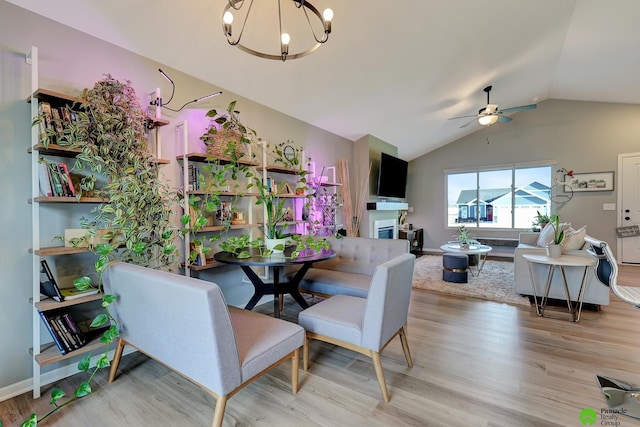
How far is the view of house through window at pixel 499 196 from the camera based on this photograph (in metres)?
6.41

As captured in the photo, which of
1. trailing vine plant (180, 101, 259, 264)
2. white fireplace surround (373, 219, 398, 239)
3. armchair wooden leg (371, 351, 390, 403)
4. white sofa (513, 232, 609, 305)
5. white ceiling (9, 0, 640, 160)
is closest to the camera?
armchair wooden leg (371, 351, 390, 403)

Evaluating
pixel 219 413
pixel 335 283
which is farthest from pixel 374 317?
pixel 335 283

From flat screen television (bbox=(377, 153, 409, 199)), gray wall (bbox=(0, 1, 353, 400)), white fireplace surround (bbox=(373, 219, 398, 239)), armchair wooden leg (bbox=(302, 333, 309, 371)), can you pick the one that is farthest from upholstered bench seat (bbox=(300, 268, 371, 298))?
flat screen television (bbox=(377, 153, 409, 199))

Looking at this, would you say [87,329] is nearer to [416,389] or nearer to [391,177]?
[416,389]

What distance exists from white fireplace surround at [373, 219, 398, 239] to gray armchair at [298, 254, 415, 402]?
11.5ft

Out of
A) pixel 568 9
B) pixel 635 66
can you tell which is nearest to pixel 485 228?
pixel 635 66

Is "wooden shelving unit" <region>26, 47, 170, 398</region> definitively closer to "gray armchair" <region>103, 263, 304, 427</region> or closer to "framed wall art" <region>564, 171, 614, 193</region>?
"gray armchair" <region>103, 263, 304, 427</region>

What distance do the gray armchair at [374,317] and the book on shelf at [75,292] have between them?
4.72ft

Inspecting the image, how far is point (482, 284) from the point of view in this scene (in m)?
4.11

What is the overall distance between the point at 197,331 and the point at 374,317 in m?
0.94

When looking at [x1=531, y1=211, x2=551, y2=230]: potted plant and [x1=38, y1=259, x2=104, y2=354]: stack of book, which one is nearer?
[x1=38, y1=259, x2=104, y2=354]: stack of book

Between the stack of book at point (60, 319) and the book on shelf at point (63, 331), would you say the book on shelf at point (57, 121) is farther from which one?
the book on shelf at point (63, 331)

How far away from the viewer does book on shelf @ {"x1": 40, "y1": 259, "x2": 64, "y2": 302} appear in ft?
5.86

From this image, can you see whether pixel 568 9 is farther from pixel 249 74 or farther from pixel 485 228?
pixel 485 228
